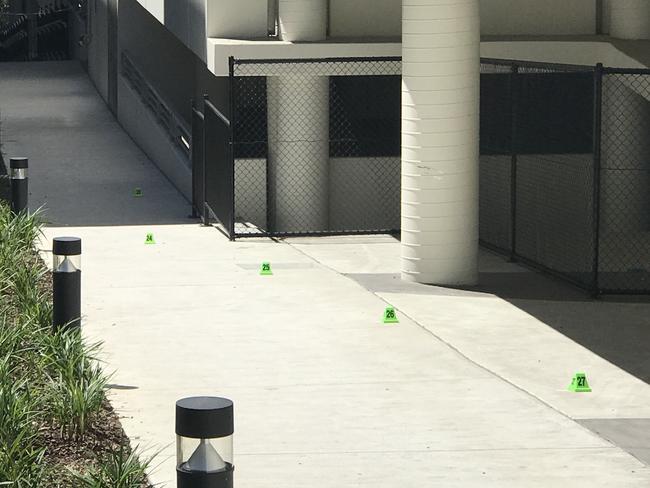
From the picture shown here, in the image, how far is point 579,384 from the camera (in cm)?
1052

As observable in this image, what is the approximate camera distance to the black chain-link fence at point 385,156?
18.2 m

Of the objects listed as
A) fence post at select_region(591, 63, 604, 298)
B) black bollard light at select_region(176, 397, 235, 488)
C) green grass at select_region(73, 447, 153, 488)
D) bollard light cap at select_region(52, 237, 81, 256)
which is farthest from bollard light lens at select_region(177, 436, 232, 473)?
fence post at select_region(591, 63, 604, 298)

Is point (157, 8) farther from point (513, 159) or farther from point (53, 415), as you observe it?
point (53, 415)

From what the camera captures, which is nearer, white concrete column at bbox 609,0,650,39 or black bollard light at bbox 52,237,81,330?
black bollard light at bbox 52,237,81,330

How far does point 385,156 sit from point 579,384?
930 cm

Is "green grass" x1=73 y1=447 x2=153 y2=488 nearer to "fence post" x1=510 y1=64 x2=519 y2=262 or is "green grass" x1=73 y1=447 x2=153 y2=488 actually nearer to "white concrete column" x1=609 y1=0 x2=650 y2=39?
"fence post" x1=510 y1=64 x2=519 y2=262

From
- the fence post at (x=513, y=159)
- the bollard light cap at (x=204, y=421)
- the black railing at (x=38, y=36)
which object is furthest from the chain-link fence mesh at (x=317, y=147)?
the black railing at (x=38, y=36)

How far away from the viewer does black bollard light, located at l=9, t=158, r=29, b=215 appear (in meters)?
15.8

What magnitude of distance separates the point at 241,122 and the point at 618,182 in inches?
191

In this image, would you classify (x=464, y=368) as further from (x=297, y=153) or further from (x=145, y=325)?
(x=297, y=153)

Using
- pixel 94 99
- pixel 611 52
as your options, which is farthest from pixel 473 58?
pixel 94 99

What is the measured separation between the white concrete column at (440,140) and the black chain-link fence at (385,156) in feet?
8.87

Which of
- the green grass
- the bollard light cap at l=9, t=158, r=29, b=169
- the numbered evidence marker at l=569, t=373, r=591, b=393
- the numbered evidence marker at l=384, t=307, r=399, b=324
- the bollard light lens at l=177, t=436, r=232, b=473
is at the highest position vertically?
the bollard light cap at l=9, t=158, r=29, b=169

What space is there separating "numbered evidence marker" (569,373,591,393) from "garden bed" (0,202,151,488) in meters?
3.21
